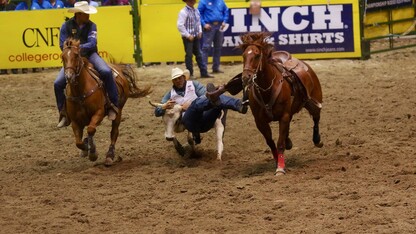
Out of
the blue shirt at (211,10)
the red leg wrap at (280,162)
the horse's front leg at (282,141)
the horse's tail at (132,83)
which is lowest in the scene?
the red leg wrap at (280,162)

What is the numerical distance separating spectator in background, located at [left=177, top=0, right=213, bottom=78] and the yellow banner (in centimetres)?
180

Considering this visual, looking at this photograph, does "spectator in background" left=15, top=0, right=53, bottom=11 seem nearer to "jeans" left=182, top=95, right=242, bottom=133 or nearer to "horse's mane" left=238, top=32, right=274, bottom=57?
"jeans" left=182, top=95, right=242, bottom=133

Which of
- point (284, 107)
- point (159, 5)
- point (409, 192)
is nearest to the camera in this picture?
point (409, 192)

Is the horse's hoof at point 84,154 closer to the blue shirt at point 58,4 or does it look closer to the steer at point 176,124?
the steer at point 176,124

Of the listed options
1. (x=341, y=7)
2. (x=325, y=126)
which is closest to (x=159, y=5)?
(x=341, y=7)

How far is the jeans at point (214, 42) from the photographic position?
17.8 metres

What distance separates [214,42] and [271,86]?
8481 mm

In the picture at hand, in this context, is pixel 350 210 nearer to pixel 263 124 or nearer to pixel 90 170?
pixel 263 124

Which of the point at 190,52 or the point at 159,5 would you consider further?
the point at 159,5

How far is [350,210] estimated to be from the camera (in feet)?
25.4

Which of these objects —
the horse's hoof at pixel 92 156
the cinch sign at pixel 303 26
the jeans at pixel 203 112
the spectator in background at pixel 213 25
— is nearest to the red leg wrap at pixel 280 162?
the jeans at pixel 203 112

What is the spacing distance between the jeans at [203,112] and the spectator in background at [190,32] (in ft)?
21.7

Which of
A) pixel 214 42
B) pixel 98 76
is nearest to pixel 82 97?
pixel 98 76

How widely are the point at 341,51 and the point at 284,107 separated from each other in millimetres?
9218
